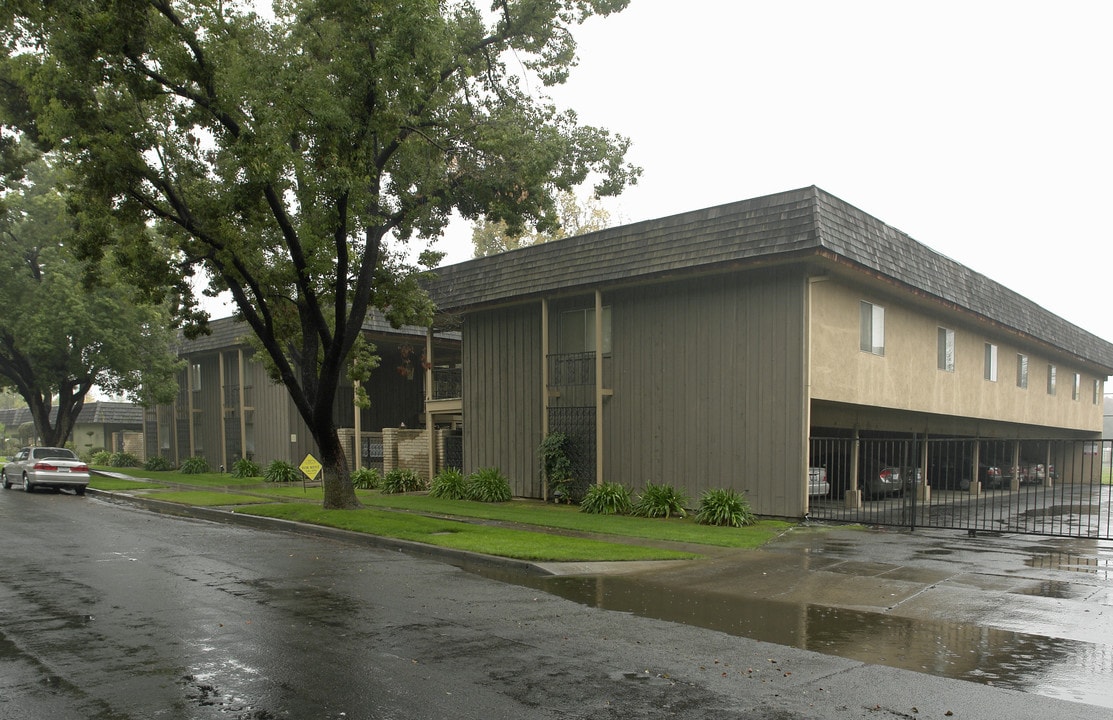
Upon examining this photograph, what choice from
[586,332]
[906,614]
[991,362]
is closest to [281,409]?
[586,332]

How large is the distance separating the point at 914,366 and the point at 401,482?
47.1 feet

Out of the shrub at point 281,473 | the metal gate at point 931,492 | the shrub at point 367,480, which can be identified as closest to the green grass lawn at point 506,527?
the metal gate at point 931,492

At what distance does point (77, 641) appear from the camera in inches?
275

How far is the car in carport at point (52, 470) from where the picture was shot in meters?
25.3

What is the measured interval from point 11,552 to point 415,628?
8.20 m

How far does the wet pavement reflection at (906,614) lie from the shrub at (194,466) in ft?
89.1

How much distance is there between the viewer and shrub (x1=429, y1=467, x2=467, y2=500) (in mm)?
21417

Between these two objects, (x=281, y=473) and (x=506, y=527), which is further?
(x=281, y=473)

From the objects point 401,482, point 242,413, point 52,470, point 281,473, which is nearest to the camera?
point 401,482

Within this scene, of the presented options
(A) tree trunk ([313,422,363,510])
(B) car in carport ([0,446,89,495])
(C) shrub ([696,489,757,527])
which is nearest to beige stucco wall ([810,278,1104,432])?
(C) shrub ([696,489,757,527])

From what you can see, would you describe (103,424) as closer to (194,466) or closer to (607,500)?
(194,466)

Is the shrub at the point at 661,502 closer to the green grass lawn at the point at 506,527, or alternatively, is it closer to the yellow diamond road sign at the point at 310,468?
the green grass lawn at the point at 506,527

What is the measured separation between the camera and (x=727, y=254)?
1593 centimetres

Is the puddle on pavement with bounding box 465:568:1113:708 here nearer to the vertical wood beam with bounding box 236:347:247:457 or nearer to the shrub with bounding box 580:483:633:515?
the shrub with bounding box 580:483:633:515
